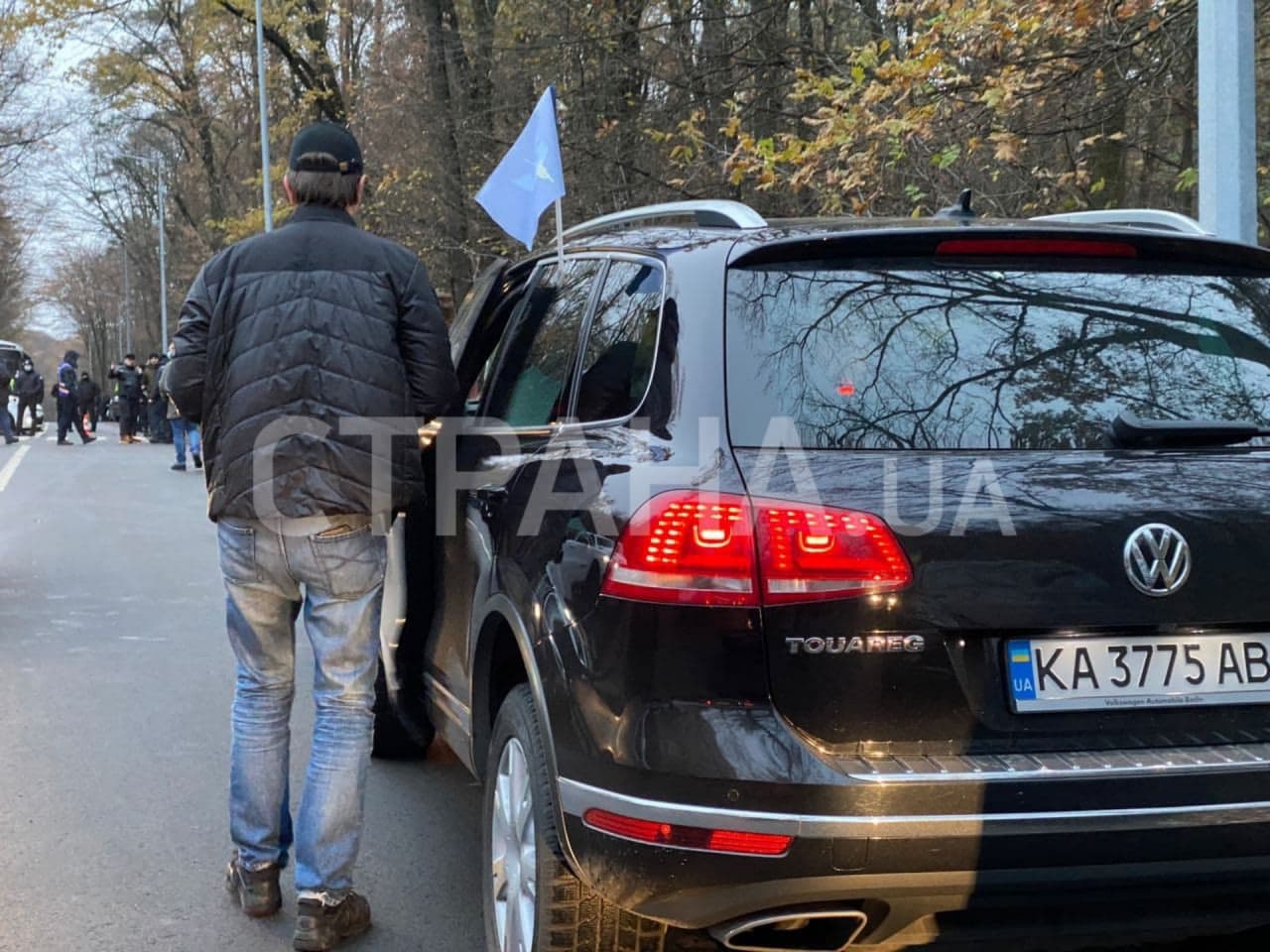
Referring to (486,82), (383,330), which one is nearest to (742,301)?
(383,330)

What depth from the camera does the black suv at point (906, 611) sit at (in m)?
2.35

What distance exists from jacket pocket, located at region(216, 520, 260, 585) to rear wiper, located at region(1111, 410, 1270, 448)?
210 centimetres

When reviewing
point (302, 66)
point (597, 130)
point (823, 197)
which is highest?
point (302, 66)

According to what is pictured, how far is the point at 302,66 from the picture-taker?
77.8 feet

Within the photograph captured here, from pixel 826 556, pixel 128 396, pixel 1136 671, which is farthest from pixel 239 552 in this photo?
pixel 128 396

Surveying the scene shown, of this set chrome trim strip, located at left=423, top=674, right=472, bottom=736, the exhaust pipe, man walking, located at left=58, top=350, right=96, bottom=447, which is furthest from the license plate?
man walking, located at left=58, top=350, right=96, bottom=447

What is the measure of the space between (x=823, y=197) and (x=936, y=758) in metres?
9.05

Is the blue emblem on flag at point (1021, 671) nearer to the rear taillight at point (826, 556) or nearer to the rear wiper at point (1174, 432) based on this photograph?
the rear taillight at point (826, 556)

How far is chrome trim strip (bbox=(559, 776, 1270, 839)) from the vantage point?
2.30m

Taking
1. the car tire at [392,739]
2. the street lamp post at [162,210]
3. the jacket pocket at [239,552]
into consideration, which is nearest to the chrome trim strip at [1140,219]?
the jacket pocket at [239,552]

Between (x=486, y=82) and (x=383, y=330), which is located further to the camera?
(x=486, y=82)

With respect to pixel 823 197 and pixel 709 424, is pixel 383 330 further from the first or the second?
pixel 823 197

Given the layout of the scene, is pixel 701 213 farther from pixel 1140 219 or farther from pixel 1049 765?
pixel 1049 765

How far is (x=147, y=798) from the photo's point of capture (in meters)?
4.64
